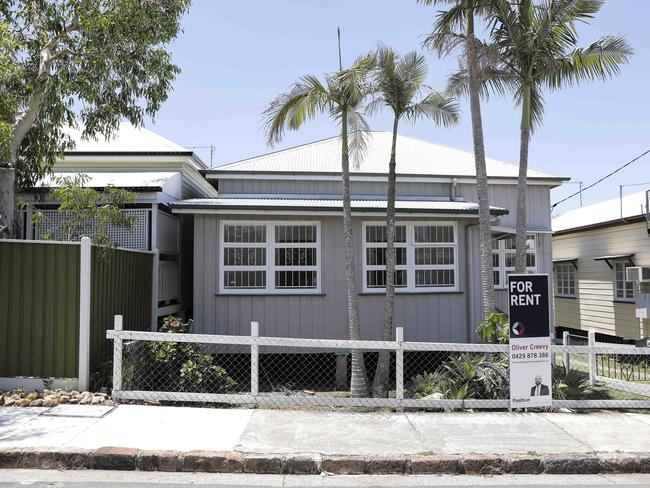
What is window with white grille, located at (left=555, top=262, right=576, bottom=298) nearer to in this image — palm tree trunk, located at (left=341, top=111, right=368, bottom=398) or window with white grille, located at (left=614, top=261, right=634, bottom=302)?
window with white grille, located at (left=614, top=261, right=634, bottom=302)

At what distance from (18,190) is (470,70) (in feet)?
27.9

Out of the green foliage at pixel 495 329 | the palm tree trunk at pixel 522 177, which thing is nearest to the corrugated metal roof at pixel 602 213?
the palm tree trunk at pixel 522 177

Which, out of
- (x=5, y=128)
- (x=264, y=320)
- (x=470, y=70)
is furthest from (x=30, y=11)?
(x=470, y=70)

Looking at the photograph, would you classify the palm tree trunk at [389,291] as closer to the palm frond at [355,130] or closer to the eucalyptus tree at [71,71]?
the palm frond at [355,130]

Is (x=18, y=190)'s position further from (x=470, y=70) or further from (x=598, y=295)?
(x=598, y=295)

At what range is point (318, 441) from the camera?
6.29m

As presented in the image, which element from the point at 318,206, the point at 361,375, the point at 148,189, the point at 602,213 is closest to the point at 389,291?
the point at 361,375

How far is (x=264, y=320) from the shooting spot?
1121 cm

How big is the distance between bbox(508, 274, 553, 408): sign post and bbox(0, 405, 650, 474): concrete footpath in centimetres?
27

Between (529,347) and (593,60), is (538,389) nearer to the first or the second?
(529,347)

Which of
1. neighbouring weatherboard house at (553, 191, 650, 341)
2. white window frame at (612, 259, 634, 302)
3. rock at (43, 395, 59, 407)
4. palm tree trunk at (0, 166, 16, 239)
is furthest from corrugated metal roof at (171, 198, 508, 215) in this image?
white window frame at (612, 259, 634, 302)

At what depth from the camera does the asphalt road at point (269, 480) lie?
17.2 ft

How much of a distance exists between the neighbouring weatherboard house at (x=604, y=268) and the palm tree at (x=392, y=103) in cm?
778

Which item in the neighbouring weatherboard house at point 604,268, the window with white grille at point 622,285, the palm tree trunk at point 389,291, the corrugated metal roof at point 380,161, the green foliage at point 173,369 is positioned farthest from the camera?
the window with white grille at point 622,285
